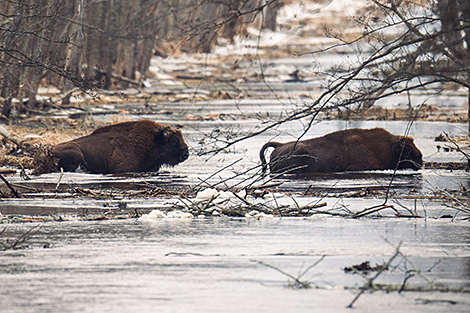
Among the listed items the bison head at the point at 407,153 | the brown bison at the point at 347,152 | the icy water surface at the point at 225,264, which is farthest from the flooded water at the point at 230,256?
the bison head at the point at 407,153

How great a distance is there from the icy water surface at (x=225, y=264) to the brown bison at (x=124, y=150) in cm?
627

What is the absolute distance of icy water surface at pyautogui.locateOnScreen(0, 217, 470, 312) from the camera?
565 centimetres

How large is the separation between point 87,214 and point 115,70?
43697 millimetres

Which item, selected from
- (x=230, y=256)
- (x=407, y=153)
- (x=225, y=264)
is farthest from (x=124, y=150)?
(x=225, y=264)

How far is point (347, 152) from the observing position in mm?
15227

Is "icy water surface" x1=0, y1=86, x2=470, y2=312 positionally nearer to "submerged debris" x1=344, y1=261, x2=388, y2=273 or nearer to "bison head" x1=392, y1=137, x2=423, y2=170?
"submerged debris" x1=344, y1=261, x2=388, y2=273

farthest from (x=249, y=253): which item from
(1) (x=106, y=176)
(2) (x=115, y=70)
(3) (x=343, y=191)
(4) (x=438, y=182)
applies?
(2) (x=115, y=70)

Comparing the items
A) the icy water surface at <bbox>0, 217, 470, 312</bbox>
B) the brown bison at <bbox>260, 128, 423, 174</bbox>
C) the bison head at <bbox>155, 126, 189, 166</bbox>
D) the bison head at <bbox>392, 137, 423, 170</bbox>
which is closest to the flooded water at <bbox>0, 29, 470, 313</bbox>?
the icy water surface at <bbox>0, 217, 470, 312</bbox>

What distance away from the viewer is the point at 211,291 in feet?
A: 19.6

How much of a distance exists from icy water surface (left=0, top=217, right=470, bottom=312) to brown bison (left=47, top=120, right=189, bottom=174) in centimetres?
627

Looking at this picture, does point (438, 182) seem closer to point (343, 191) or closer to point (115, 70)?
point (343, 191)

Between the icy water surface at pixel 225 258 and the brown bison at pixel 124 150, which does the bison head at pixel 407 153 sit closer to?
the icy water surface at pixel 225 258

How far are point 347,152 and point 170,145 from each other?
10.9 ft

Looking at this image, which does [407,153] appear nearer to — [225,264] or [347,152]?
[347,152]
